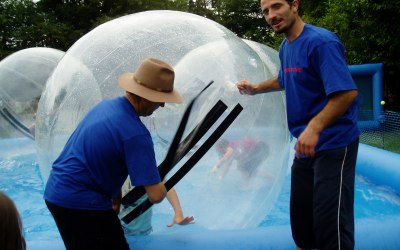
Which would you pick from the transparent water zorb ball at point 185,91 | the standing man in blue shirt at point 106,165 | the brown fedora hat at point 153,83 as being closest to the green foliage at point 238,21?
the transparent water zorb ball at point 185,91

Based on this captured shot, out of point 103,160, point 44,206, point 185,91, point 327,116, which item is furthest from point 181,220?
point 44,206

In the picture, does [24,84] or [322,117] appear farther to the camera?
[24,84]

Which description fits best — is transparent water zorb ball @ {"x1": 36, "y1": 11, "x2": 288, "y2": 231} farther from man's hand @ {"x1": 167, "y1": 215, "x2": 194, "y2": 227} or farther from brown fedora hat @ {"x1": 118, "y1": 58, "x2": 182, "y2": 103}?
brown fedora hat @ {"x1": 118, "y1": 58, "x2": 182, "y2": 103}

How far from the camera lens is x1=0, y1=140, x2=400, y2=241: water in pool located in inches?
157

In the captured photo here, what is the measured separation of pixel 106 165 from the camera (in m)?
1.98

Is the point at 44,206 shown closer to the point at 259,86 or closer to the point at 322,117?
the point at 259,86

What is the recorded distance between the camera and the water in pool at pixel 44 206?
13.1ft

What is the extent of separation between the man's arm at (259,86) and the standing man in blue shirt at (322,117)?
320 mm

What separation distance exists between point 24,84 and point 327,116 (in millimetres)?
5760

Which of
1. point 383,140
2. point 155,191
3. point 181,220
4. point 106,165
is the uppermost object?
point 106,165

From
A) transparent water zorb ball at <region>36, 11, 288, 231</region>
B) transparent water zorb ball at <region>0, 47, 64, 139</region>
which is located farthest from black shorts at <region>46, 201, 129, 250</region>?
transparent water zorb ball at <region>0, 47, 64, 139</region>

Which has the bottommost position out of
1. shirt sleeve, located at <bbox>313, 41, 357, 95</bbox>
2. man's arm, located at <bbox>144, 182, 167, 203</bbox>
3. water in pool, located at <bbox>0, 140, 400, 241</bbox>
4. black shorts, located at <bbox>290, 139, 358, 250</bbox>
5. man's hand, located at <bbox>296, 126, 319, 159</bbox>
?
water in pool, located at <bbox>0, 140, 400, 241</bbox>

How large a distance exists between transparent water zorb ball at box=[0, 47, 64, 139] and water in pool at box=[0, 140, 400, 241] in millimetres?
805

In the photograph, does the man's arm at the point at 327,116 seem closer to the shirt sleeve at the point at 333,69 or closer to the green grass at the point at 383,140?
the shirt sleeve at the point at 333,69
